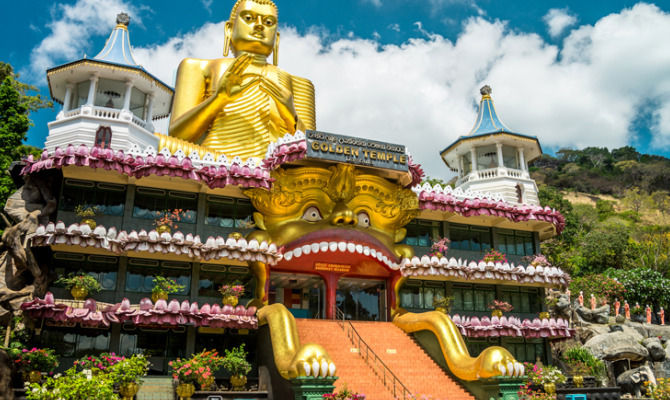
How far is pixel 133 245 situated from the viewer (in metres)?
18.2

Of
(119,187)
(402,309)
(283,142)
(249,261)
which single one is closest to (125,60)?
(119,187)

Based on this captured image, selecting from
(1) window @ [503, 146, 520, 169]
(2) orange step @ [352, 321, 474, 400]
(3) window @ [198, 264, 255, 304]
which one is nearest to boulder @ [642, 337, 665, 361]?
(1) window @ [503, 146, 520, 169]

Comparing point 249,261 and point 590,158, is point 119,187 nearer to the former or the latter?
point 249,261

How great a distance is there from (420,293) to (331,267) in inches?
173

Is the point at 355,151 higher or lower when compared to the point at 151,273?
higher

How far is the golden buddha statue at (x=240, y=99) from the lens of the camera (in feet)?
80.1

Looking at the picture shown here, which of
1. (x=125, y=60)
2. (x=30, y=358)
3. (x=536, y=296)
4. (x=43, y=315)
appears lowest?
(x=30, y=358)

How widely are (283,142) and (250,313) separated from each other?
6.21 metres

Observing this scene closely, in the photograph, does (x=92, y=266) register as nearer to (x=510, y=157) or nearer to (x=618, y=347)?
(x=618, y=347)

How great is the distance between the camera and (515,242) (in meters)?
26.2

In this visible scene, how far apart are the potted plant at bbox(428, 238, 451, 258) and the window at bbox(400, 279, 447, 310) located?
1.39 metres

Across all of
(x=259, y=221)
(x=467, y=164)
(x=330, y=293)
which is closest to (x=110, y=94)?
(x=259, y=221)

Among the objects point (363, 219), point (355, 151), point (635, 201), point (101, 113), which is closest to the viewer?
point (355, 151)

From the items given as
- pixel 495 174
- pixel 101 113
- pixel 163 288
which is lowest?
pixel 163 288
